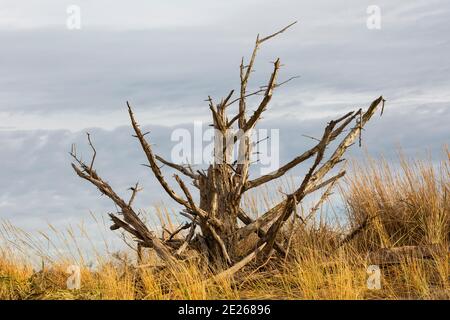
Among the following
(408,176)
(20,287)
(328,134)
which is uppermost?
(328,134)

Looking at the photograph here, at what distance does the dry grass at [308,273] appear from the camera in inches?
226

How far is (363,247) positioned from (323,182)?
62.5 inches

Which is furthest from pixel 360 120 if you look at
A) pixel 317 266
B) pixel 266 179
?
pixel 317 266

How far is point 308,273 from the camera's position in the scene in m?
5.86

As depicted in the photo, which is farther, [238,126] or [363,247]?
[363,247]

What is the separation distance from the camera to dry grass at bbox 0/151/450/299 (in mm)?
5734

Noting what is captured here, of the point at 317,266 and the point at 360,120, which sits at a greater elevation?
the point at 360,120
